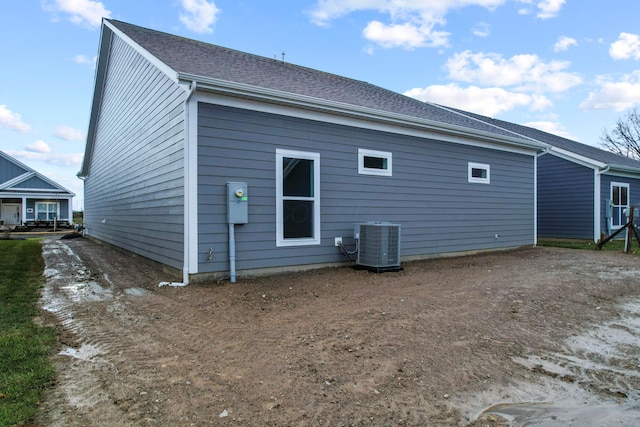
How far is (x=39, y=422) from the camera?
6.93 feet

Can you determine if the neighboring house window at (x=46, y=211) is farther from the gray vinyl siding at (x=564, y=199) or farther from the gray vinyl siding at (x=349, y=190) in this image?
the gray vinyl siding at (x=564, y=199)

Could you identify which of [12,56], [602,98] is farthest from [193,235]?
[602,98]

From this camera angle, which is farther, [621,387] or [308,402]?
[621,387]

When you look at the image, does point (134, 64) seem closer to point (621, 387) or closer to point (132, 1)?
point (132, 1)

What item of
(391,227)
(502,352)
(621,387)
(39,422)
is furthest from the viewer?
(391,227)

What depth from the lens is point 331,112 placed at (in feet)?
23.2

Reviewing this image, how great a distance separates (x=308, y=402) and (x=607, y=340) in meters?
3.12

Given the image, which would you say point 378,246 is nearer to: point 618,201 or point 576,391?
point 576,391

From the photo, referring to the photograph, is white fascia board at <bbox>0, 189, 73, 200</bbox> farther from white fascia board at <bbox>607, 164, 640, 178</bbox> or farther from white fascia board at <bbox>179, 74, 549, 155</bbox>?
white fascia board at <bbox>607, 164, 640, 178</bbox>

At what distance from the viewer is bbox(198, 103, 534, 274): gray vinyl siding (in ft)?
19.5

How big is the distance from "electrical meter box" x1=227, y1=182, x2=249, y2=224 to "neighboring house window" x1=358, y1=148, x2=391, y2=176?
2.67 meters

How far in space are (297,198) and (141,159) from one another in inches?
160

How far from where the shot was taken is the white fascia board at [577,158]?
13.3 metres

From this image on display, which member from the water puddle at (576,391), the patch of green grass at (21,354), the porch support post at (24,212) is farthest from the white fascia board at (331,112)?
the porch support post at (24,212)
